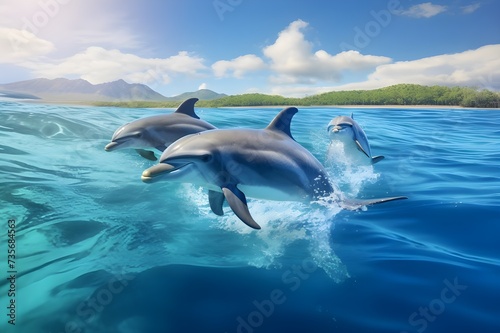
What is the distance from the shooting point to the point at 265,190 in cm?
539

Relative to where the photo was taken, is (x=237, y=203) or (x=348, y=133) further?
(x=348, y=133)

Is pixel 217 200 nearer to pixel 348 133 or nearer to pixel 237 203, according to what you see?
pixel 237 203

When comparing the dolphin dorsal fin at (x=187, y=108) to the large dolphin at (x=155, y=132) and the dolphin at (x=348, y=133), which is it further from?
the dolphin at (x=348, y=133)

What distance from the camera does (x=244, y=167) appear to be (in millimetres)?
5117

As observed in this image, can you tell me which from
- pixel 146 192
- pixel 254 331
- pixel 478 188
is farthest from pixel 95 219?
pixel 478 188

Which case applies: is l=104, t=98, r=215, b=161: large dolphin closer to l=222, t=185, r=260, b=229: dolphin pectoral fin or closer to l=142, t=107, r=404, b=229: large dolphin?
l=142, t=107, r=404, b=229: large dolphin

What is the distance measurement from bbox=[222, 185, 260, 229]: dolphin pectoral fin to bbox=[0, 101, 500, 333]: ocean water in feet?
3.35

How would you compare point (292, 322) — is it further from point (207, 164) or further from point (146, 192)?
point (146, 192)

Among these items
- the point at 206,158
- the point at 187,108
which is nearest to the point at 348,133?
the point at 187,108

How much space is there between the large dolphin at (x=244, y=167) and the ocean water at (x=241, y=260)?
98 cm

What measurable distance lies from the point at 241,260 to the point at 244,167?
4.95 feet

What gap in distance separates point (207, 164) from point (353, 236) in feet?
11.2

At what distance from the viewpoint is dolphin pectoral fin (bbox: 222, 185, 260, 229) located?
4391 mm

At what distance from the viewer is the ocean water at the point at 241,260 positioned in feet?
13.5
